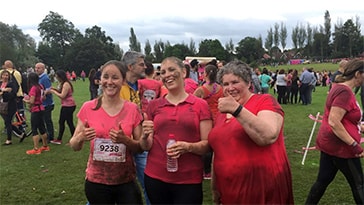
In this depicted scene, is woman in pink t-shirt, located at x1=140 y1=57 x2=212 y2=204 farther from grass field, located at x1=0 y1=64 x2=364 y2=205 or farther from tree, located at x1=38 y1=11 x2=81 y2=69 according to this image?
tree, located at x1=38 y1=11 x2=81 y2=69

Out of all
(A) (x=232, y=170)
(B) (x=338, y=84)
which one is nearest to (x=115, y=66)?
(A) (x=232, y=170)

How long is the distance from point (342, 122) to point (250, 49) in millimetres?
88735

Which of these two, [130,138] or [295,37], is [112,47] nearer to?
[295,37]

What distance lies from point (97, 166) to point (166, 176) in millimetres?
619

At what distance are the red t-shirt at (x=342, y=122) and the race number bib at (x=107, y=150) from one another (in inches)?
86.3

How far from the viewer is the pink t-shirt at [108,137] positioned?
111 inches

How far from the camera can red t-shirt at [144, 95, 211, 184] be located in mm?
2721

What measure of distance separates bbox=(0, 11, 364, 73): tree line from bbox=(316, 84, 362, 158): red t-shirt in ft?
180

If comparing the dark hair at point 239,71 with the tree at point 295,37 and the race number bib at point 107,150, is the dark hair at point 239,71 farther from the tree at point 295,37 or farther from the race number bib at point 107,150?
the tree at point 295,37

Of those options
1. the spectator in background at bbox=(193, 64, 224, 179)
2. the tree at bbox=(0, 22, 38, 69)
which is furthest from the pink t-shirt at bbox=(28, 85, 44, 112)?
the tree at bbox=(0, 22, 38, 69)

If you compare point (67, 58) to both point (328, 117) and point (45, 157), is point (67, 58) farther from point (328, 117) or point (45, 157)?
point (328, 117)

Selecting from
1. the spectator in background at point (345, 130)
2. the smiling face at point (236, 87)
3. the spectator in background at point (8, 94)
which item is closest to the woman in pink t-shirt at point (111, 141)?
the smiling face at point (236, 87)

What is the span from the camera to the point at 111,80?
2949mm

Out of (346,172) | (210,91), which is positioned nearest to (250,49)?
(210,91)
